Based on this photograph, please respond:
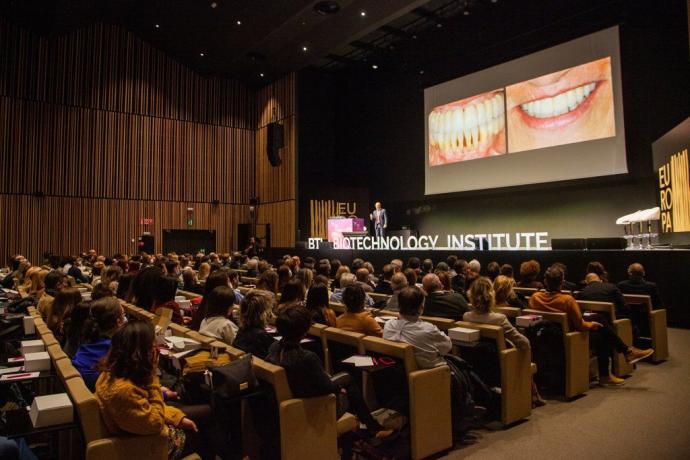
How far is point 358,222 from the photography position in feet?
42.3

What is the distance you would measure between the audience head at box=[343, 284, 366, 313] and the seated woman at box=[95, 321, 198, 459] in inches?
65.1

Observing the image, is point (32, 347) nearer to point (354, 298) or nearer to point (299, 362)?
point (299, 362)

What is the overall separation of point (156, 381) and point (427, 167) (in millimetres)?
11847

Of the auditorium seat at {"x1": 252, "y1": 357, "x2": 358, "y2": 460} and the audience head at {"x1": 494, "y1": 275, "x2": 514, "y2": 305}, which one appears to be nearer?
the auditorium seat at {"x1": 252, "y1": 357, "x2": 358, "y2": 460}

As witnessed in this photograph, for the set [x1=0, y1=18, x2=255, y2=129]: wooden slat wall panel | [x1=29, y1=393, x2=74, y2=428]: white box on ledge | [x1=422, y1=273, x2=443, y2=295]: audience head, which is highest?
[x1=0, y1=18, x2=255, y2=129]: wooden slat wall panel

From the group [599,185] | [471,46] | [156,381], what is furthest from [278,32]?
[156,381]

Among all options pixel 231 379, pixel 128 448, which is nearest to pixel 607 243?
pixel 231 379

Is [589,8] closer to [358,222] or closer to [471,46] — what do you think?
[471,46]

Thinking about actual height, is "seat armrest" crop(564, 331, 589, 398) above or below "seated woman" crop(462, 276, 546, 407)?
below

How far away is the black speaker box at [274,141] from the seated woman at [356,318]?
12.4 metres

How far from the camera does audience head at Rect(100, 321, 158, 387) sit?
6.48 feet

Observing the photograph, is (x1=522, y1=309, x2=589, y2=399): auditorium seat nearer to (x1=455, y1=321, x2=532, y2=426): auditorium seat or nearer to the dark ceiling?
(x1=455, y1=321, x2=532, y2=426): auditorium seat

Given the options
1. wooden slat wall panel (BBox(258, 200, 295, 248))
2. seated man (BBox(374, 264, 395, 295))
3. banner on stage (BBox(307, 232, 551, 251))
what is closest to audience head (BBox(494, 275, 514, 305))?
seated man (BBox(374, 264, 395, 295))

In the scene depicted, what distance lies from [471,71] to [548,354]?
30.6 feet
